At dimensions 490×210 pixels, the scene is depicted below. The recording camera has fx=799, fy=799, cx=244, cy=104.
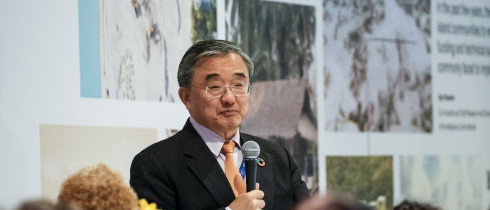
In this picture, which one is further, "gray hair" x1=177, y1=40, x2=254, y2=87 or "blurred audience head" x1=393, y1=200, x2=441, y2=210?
"gray hair" x1=177, y1=40, x2=254, y2=87

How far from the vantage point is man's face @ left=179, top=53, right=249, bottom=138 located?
311cm

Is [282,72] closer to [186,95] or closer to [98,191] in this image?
[186,95]

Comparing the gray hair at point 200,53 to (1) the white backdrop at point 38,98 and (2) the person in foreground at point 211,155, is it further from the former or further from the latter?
(1) the white backdrop at point 38,98

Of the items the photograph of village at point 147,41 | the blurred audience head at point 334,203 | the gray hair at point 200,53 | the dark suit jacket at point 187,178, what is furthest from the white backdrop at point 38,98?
the blurred audience head at point 334,203

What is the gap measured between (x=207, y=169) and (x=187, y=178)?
3.3 inches

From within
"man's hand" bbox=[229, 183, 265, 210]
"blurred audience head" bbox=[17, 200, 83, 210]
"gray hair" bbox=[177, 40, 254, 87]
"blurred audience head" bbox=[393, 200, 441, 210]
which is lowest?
"man's hand" bbox=[229, 183, 265, 210]

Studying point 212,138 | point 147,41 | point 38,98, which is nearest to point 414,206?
point 212,138

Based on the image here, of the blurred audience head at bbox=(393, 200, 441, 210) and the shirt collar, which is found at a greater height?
the shirt collar

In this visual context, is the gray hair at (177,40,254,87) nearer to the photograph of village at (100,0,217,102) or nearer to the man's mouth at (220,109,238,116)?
the man's mouth at (220,109,238,116)

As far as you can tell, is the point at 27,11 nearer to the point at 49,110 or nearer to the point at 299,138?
the point at 49,110

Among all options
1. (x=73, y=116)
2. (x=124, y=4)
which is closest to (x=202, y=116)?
(x=73, y=116)

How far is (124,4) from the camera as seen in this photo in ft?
12.8

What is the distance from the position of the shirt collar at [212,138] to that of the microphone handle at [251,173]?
Answer: 265 millimetres

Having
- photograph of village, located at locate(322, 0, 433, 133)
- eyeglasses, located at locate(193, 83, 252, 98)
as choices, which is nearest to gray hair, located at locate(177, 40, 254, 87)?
eyeglasses, located at locate(193, 83, 252, 98)
